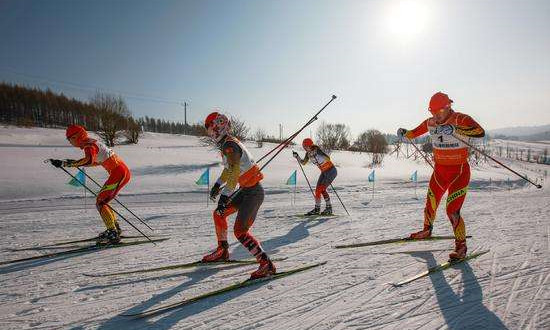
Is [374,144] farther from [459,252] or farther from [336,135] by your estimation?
[459,252]

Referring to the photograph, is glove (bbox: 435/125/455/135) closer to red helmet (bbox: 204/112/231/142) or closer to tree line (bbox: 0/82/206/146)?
red helmet (bbox: 204/112/231/142)

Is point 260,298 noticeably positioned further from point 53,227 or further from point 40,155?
point 40,155

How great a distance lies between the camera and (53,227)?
8.09 metres

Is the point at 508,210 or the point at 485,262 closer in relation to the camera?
the point at 485,262

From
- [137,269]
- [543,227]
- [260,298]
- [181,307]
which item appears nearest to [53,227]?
[137,269]

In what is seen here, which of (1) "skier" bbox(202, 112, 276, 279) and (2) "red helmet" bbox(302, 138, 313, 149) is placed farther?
(2) "red helmet" bbox(302, 138, 313, 149)

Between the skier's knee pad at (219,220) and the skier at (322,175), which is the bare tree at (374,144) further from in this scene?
the skier's knee pad at (219,220)

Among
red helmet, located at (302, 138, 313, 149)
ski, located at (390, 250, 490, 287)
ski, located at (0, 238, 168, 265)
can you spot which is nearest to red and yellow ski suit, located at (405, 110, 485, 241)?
ski, located at (390, 250, 490, 287)

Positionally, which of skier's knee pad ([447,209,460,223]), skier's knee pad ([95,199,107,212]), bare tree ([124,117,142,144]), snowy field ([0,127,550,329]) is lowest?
snowy field ([0,127,550,329])

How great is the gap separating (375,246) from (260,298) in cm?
303

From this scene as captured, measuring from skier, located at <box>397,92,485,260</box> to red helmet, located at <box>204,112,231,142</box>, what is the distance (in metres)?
3.57

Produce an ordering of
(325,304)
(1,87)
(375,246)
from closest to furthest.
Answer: (325,304)
(375,246)
(1,87)

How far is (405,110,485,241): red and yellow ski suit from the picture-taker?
501 cm

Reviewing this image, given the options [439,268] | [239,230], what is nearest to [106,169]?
[239,230]
